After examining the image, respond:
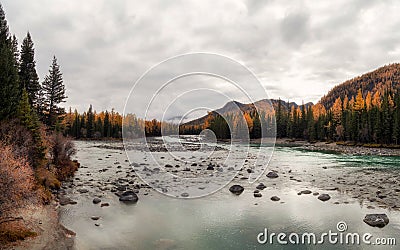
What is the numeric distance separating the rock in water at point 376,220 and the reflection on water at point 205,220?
29 centimetres

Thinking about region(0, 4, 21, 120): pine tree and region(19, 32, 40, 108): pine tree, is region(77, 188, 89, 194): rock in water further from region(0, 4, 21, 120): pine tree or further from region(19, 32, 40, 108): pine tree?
region(19, 32, 40, 108): pine tree

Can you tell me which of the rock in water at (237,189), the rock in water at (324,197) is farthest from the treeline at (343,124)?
the rock in water at (324,197)

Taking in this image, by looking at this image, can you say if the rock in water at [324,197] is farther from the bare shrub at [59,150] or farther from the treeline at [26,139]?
the bare shrub at [59,150]

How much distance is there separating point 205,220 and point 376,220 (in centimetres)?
952

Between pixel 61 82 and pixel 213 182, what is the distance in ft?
104

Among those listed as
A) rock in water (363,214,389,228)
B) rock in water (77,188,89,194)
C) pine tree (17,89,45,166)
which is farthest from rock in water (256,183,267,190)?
pine tree (17,89,45,166)

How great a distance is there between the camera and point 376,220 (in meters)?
15.9

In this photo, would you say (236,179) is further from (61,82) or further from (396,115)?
(396,115)

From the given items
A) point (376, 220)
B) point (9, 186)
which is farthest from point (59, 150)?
point (376, 220)

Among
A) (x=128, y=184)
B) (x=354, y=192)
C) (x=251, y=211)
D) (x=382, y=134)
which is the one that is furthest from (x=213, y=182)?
(x=382, y=134)

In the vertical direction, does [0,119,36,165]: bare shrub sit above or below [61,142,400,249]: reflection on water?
above

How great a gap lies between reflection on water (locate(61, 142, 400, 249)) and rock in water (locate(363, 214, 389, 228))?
0.29 metres

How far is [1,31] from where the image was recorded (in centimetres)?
3328

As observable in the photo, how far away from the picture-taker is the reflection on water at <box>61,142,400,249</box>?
13.4 metres
